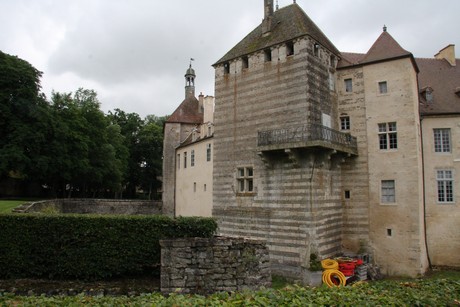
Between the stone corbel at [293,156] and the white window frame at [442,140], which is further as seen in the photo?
the white window frame at [442,140]

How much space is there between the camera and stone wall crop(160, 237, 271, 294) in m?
11.4

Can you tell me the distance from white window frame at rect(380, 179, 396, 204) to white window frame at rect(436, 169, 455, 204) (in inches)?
124

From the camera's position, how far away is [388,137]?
20.2 meters

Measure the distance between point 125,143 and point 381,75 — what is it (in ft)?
133

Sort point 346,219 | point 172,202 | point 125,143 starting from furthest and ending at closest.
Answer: point 125,143 < point 172,202 < point 346,219

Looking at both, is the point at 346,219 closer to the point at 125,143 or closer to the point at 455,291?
the point at 455,291

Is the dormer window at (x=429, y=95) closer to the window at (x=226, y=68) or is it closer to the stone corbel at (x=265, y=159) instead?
the stone corbel at (x=265, y=159)

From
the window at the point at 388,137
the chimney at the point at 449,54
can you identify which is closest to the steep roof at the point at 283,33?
the window at the point at 388,137

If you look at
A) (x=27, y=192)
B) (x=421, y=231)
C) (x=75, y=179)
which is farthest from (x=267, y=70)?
(x=27, y=192)

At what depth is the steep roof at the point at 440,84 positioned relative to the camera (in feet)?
71.1

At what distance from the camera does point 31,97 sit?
107ft

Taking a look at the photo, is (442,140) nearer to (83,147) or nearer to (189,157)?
(189,157)

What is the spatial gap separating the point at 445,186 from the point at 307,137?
31.1 ft

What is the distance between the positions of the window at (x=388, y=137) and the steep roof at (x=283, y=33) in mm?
5503
